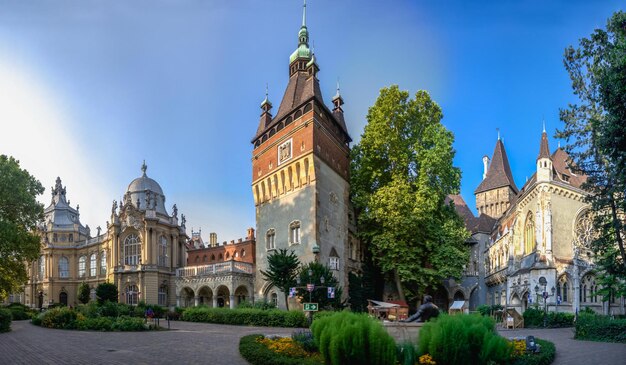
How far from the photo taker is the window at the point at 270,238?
40266mm

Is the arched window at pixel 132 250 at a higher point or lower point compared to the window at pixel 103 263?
higher

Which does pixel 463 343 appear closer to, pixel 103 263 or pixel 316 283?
pixel 316 283

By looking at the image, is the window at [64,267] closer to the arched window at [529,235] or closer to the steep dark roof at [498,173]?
the arched window at [529,235]

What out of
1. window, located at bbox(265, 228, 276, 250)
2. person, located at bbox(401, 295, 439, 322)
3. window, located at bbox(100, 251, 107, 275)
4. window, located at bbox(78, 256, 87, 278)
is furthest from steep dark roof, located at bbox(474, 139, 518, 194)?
person, located at bbox(401, 295, 439, 322)

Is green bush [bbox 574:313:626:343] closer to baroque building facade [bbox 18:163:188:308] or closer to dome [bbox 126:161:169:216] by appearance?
baroque building facade [bbox 18:163:188:308]

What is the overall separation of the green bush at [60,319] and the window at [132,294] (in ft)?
84.6

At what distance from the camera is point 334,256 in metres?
38.2

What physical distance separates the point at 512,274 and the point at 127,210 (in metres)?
40.4

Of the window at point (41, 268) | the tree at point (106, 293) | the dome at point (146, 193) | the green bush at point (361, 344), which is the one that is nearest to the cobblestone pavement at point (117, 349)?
the green bush at point (361, 344)

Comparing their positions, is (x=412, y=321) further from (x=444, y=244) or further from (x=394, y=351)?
(x=444, y=244)

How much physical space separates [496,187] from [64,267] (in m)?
62.0

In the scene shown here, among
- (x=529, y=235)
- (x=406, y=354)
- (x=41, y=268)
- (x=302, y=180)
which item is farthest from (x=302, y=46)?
(x=41, y=268)

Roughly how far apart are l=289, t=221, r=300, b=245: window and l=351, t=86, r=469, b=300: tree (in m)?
6.18

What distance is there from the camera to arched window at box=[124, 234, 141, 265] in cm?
5609
